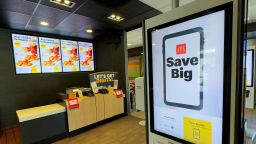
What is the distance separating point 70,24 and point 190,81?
3.41 metres

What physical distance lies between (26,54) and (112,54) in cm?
251

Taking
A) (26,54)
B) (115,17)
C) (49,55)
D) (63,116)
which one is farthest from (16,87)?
(115,17)

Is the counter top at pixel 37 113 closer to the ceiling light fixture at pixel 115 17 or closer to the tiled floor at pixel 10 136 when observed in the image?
the tiled floor at pixel 10 136

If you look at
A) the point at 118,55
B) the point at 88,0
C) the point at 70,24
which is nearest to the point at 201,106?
the point at 88,0

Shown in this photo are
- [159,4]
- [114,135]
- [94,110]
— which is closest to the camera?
[159,4]

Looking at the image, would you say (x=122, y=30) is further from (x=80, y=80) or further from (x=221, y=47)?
(x=221, y=47)

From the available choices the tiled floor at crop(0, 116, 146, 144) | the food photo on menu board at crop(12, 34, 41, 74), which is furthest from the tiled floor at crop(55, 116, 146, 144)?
the food photo on menu board at crop(12, 34, 41, 74)

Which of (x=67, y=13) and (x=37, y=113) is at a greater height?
(x=67, y=13)

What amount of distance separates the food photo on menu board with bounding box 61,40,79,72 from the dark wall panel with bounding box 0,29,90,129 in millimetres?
435

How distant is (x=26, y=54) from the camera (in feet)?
12.5

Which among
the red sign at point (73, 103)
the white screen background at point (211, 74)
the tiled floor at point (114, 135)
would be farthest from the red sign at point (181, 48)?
the red sign at point (73, 103)

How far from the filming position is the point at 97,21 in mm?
3293

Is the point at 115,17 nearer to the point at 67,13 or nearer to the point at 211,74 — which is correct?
the point at 67,13

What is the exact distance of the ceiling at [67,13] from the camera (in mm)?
2373
